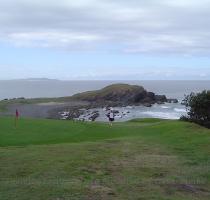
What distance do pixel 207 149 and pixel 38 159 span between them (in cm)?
744

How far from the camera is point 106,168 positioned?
15547mm

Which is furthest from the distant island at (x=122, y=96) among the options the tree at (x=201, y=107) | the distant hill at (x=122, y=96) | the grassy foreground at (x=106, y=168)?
the grassy foreground at (x=106, y=168)

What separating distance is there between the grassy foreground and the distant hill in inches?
3754

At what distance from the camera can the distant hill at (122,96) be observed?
121688mm

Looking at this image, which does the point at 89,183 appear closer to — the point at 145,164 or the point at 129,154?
the point at 145,164

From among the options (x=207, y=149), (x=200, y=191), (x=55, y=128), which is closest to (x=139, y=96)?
(x=55, y=128)

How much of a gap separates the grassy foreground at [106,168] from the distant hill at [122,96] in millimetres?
95351

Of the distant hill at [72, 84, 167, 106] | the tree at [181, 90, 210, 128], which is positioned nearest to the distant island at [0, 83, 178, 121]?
the distant hill at [72, 84, 167, 106]

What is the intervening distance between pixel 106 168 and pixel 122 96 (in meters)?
109

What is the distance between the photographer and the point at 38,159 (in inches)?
651

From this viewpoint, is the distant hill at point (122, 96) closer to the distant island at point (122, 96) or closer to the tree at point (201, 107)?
the distant island at point (122, 96)

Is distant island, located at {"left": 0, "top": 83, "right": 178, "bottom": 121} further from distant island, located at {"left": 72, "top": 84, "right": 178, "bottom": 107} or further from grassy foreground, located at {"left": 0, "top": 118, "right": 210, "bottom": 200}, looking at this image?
grassy foreground, located at {"left": 0, "top": 118, "right": 210, "bottom": 200}

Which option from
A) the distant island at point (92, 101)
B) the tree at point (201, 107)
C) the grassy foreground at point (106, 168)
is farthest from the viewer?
the distant island at point (92, 101)

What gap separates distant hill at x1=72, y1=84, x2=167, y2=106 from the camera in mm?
121688
